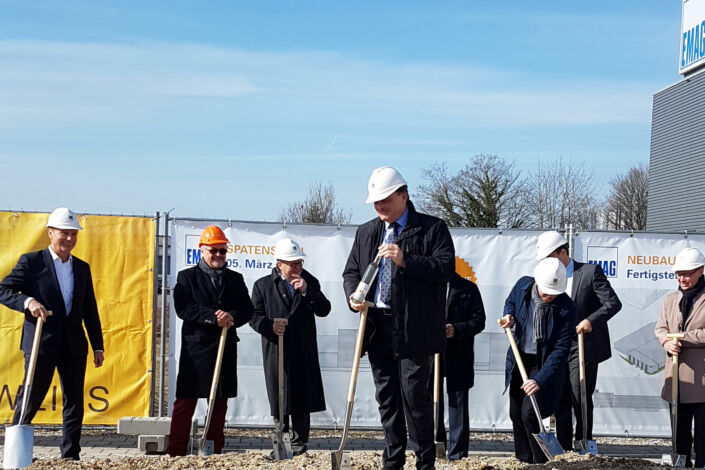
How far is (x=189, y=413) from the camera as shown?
7.78m

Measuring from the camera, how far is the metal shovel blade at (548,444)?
270 inches

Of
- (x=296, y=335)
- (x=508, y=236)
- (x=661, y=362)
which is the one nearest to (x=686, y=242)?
(x=661, y=362)

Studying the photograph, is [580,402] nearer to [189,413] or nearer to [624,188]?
[189,413]

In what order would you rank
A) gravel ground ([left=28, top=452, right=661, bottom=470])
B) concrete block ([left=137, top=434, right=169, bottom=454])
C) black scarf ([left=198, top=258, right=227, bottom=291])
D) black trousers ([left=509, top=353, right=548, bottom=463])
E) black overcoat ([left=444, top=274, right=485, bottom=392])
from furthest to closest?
concrete block ([left=137, top=434, right=169, bottom=454])
black overcoat ([left=444, top=274, right=485, bottom=392])
black scarf ([left=198, top=258, right=227, bottom=291])
black trousers ([left=509, top=353, right=548, bottom=463])
gravel ground ([left=28, top=452, right=661, bottom=470])

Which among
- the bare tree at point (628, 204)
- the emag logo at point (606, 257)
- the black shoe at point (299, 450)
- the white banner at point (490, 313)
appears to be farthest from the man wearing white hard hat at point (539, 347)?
the bare tree at point (628, 204)

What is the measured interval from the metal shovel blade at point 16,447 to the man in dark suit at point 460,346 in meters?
3.72

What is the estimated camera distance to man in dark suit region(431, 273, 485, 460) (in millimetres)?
8164

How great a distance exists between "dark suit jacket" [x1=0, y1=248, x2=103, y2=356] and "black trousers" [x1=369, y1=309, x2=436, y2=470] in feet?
9.39

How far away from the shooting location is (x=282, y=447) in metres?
7.37

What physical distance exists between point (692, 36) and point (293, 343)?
16.5m

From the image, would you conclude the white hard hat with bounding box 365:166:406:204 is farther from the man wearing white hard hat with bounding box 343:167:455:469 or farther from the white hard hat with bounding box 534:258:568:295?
the white hard hat with bounding box 534:258:568:295

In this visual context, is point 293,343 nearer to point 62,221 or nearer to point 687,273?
point 62,221

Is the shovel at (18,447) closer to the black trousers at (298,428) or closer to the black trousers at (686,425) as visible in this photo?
the black trousers at (298,428)

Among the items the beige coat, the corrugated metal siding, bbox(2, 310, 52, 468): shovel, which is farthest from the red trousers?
the corrugated metal siding
